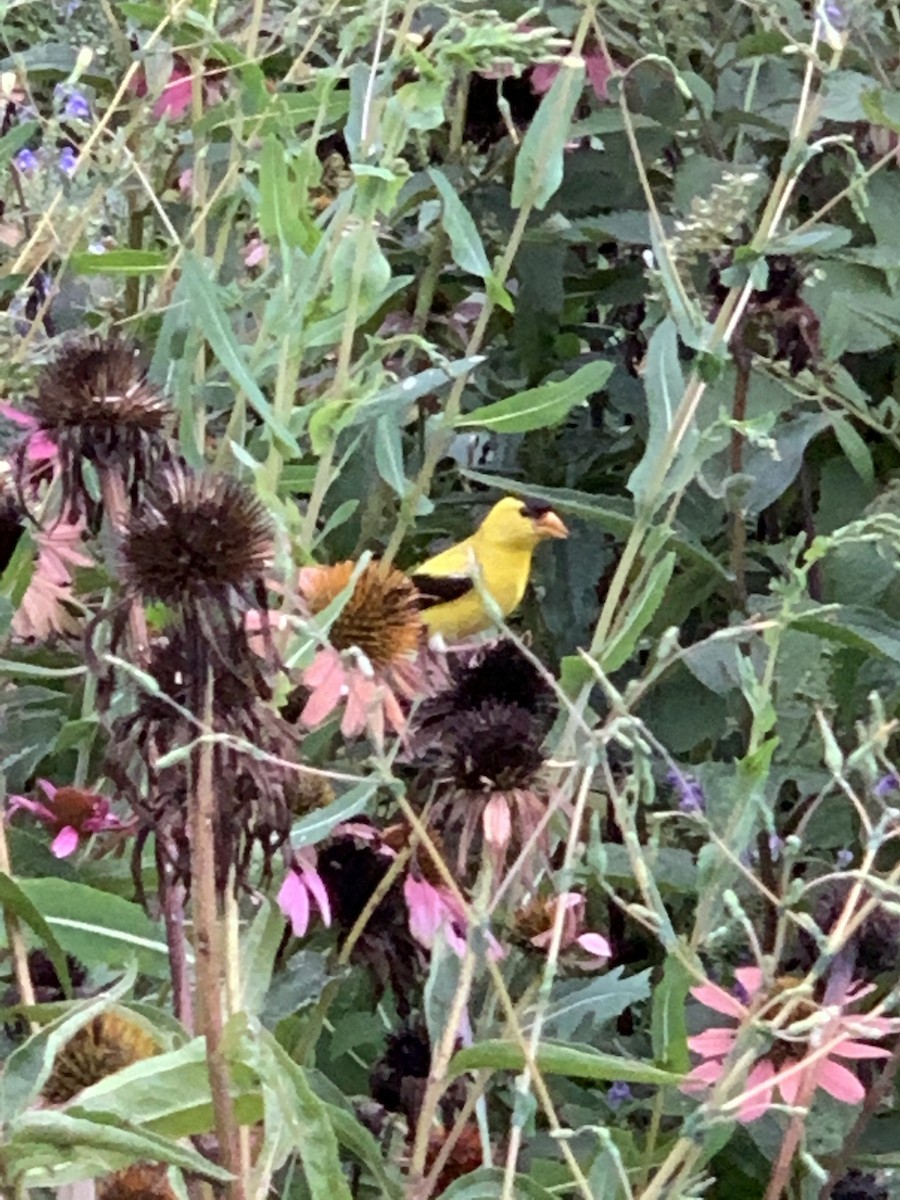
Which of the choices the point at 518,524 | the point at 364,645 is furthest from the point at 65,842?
the point at 518,524

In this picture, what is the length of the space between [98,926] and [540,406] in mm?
221

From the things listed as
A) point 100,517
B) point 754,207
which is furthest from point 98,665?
point 754,207

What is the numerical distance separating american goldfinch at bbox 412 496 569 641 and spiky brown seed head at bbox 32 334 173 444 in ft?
1.00

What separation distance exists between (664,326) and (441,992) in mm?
231

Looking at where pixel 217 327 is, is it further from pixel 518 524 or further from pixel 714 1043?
pixel 518 524

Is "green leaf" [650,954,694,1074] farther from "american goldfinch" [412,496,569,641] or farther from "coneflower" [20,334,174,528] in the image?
"american goldfinch" [412,496,569,641]

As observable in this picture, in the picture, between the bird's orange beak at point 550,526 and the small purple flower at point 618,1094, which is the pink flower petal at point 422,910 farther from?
the bird's orange beak at point 550,526


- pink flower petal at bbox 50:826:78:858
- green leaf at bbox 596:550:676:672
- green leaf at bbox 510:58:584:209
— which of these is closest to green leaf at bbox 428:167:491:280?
green leaf at bbox 510:58:584:209

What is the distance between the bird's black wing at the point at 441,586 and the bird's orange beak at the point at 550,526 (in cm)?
6

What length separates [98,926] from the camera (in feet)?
1.60

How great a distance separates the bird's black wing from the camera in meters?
0.76

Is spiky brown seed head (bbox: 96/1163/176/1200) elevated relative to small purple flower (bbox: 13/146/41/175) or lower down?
lower down

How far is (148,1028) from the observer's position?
41cm

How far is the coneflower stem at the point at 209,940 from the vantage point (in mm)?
341
